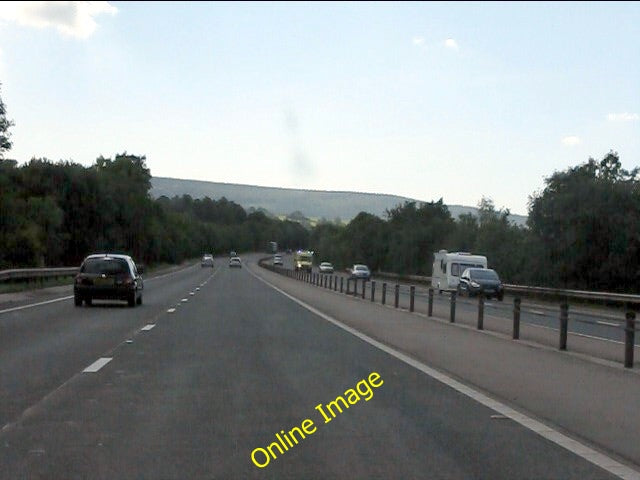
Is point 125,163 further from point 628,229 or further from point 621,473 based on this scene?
point 621,473

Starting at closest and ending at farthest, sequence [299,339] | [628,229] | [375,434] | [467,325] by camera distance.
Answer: [375,434], [299,339], [467,325], [628,229]

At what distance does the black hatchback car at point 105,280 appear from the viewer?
29719 millimetres

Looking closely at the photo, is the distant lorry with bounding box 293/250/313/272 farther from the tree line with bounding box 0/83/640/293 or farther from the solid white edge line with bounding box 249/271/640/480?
the solid white edge line with bounding box 249/271/640/480

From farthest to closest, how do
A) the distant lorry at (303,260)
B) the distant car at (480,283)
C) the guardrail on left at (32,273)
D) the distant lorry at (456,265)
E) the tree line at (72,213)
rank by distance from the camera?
1. the distant lorry at (303,260)
2. the tree line at (72,213)
3. the distant lorry at (456,265)
4. the distant car at (480,283)
5. the guardrail on left at (32,273)

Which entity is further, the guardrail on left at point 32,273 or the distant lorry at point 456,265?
the distant lorry at point 456,265

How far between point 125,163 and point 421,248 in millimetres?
55824

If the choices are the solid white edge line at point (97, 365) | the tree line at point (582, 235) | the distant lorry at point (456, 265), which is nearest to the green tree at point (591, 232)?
the tree line at point (582, 235)

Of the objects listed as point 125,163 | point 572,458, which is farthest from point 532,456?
point 125,163

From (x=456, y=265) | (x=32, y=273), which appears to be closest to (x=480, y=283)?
(x=456, y=265)

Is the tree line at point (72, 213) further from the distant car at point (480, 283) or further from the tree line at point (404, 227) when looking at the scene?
the distant car at point (480, 283)

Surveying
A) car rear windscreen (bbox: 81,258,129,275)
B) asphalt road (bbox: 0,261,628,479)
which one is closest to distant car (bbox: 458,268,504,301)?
car rear windscreen (bbox: 81,258,129,275)

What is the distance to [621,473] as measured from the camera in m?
7.70

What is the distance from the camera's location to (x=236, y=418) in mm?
9828

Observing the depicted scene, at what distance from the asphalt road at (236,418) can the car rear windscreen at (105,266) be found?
11.3 meters
